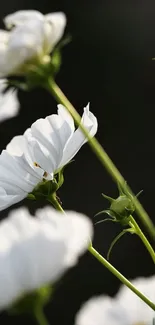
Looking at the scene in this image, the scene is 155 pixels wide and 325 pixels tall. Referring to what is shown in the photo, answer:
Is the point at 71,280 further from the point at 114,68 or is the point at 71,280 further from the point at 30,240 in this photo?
the point at 30,240

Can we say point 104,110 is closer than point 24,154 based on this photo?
No

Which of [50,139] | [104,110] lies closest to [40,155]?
[50,139]

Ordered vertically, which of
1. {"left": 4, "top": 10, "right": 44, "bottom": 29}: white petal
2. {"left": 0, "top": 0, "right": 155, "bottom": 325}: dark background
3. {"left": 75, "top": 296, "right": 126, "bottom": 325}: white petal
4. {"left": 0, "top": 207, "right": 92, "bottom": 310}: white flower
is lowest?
{"left": 0, "top": 0, "right": 155, "bottom": 325}: dark background

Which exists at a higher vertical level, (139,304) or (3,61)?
(3,61)

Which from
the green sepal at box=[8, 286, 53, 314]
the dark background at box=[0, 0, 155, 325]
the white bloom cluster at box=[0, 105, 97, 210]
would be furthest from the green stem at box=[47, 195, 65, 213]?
the dark background at box=[0, 0, 155, 325]

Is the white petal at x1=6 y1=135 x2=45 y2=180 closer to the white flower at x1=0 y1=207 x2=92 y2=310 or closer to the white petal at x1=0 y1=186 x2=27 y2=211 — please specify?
the white petal at x1=0 y1=186 x2=27 y2=211

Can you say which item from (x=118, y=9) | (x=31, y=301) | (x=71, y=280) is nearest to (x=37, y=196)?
(x=31, y=301)

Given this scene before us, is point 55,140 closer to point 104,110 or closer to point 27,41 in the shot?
point 27,41
